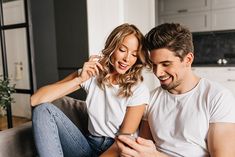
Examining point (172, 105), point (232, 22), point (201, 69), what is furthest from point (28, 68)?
point (232, 22)

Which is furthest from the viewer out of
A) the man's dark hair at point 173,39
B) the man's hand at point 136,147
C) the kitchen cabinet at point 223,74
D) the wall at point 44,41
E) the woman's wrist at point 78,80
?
the kitchen cabinet at point 223,74

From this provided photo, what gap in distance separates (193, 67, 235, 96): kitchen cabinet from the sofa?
8.67ft

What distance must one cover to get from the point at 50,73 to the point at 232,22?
284cm

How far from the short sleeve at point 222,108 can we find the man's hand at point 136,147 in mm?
283

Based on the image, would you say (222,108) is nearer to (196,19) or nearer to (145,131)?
Answer: (145,131)

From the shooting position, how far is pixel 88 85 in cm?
144

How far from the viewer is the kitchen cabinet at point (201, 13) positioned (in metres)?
3.83

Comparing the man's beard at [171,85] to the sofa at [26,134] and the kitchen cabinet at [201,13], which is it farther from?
the kitchen cabinet at [201,13]

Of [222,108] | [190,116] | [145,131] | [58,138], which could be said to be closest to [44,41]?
[58,138]

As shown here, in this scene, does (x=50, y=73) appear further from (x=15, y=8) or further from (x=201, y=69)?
(x=201, y=69)

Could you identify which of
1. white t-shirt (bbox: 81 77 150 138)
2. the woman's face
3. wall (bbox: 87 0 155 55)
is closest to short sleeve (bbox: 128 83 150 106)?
white t-shirt (bbox: 81 77 150 138)

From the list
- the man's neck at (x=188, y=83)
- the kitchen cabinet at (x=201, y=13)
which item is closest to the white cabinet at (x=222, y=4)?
the kitchen cabinet at (x=201, y=13)

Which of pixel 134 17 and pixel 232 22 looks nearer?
pixel 134 17

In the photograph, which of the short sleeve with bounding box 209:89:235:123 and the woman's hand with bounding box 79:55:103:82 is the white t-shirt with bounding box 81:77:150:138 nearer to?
the woman's hand with bounding box 79:55:103:82
